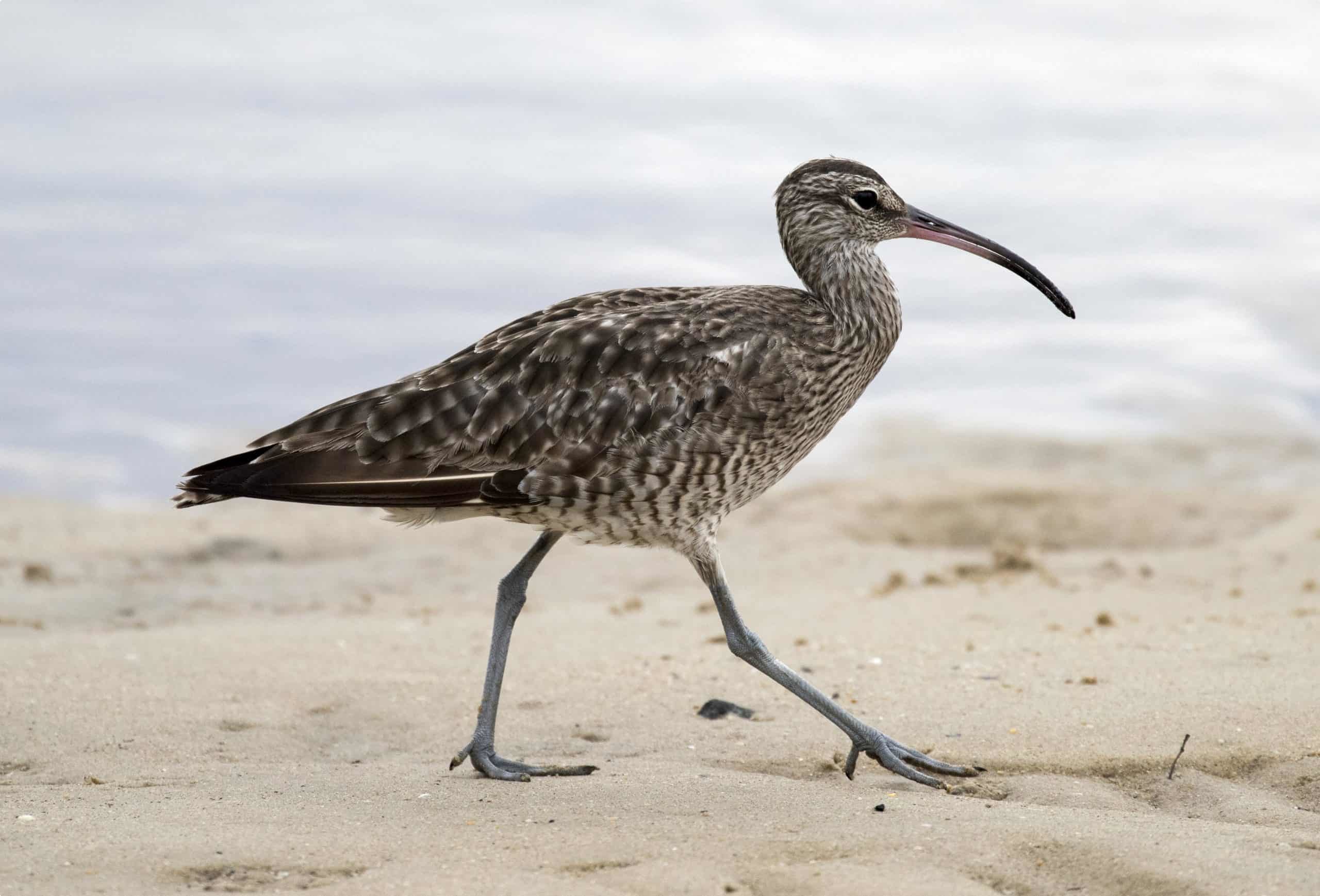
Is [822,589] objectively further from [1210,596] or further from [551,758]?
[551,758]

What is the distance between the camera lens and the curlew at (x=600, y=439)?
6.07 metres

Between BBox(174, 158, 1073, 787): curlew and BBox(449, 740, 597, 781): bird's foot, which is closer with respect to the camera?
BBox(174, 158, 1073, 787): curlew

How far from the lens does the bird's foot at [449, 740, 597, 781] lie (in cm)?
622

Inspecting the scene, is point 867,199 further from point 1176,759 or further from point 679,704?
point 1176,759

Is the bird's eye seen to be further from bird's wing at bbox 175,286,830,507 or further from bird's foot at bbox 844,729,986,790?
bird's foot at bbox 844,729,986,790

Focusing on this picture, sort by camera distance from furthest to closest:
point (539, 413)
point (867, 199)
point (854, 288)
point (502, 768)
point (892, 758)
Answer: point (867, 199), point (854, 288), point (502, 768), point (539, 413), point (892, 758)

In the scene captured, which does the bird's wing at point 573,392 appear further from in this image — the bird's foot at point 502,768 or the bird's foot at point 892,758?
the bird's foot at point 892,758

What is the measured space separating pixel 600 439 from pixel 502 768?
4.72 feet

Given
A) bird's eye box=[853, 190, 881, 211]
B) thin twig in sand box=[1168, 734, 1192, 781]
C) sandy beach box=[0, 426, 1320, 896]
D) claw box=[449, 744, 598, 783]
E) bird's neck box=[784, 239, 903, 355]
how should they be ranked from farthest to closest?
1. bird's eye box=[853, 190, 881, 211]
2. bird's neck box=[784, 239, 903, 355]
3. claw box=[449, 744, 598, 783]
4. thin twig in sand box=[1168, 734, 1192, 781]
5. sandy beach box=[0, 426, 1320, 896]

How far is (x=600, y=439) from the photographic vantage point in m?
6.09

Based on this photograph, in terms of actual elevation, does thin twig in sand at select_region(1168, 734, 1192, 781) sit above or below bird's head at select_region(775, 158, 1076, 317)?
below

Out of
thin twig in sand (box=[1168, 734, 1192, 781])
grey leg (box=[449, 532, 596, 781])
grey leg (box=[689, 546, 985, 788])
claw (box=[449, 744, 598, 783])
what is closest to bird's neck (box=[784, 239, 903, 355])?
grey leg (box=[689, 546, 985, 788])

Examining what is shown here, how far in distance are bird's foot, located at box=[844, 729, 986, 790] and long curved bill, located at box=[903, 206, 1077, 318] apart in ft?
7.68

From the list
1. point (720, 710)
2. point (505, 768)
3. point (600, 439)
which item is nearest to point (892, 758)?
point (720, 710)
